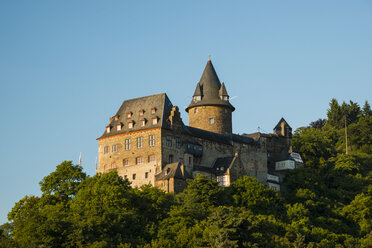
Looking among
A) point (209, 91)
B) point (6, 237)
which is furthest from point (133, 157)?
point (6, 237)

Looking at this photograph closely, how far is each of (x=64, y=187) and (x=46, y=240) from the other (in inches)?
581

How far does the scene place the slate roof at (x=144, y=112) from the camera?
78.4 m

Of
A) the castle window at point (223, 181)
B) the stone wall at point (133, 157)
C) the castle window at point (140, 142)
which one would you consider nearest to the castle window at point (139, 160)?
the stone wall at point (133, 157)

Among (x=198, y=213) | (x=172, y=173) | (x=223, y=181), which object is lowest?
(x=198, y=213)

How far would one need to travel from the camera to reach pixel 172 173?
241 ft

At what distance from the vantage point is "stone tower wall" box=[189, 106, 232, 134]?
88.4 m

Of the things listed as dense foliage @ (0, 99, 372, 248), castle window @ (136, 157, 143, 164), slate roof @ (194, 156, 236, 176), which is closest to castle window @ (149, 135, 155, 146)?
castle window @ (136, 157, 143, 164)

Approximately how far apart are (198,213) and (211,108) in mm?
24486

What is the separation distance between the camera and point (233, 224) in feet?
207

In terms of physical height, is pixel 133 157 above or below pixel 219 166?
above

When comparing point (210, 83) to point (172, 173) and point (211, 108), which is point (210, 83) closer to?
point (211, 108)

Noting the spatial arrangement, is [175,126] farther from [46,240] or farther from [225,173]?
[46,240]

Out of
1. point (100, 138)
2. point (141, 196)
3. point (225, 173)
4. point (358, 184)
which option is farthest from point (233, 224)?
point (358, 184)

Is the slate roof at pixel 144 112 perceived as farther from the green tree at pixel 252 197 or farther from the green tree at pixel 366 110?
the green tree at pixel 366 110
